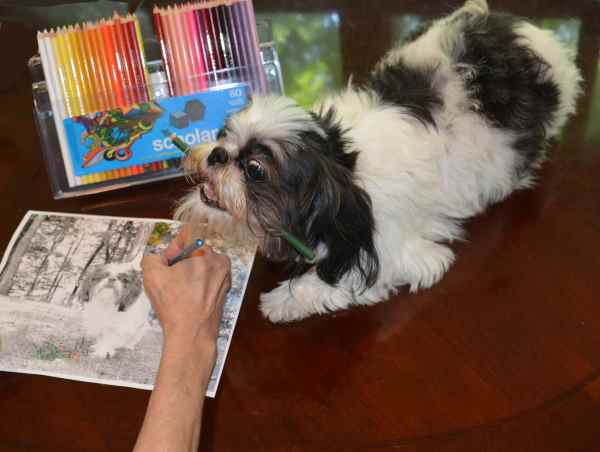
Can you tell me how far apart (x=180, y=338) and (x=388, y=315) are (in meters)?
0.54

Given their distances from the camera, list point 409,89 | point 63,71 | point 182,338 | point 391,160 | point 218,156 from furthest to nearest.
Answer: point 63,71 → point 409,89 → point 391,160 → point 218,156 → point 182,338

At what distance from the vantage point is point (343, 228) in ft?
5.28

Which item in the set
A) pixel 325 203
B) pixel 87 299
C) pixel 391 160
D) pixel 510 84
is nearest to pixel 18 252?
pixel 87 299

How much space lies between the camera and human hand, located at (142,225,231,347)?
153cm

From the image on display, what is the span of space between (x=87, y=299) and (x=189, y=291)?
38cm

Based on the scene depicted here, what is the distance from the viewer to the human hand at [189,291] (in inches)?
60.3

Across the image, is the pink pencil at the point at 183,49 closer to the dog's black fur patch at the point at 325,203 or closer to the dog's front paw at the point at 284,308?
the dog's black fur patch at the point at 325,203

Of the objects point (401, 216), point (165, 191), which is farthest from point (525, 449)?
point (165, 191)

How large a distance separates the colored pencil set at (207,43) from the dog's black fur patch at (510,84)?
64cm

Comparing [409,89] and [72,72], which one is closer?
[409,89]

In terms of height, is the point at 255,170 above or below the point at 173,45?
below

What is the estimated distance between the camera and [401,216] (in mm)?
1756

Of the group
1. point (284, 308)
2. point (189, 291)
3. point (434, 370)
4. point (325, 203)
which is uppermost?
point (325, 203)

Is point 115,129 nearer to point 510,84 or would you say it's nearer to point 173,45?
point 173,45
